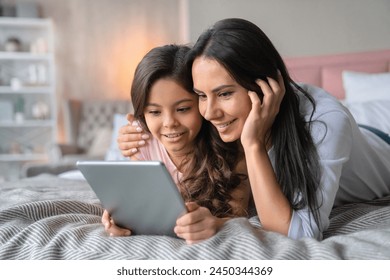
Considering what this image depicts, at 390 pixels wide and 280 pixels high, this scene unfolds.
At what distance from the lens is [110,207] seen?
0.93 meters

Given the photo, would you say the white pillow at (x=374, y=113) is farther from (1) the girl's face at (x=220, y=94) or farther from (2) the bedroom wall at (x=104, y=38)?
(2) the bedroom wall at (x=104, y=38)

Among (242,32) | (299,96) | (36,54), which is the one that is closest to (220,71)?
(242,32)

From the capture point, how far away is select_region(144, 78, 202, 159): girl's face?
1.16 metres

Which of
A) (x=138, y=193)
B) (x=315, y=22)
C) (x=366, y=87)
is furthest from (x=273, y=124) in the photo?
(x=315, y=22)

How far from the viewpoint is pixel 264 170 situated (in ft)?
3.04

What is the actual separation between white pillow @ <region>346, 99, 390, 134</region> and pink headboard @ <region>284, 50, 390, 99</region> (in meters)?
0.50

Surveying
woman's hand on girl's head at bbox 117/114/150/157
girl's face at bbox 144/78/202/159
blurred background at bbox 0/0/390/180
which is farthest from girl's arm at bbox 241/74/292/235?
blurred background at bbox 0/0/390/180

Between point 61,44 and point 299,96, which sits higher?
point 299,96

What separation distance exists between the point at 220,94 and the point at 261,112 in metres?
0.09

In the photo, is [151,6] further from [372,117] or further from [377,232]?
[377,232]

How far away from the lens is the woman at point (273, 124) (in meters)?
0.92

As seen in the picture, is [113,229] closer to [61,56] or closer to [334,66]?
[334,66]

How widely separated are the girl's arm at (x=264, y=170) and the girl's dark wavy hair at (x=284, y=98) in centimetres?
4
